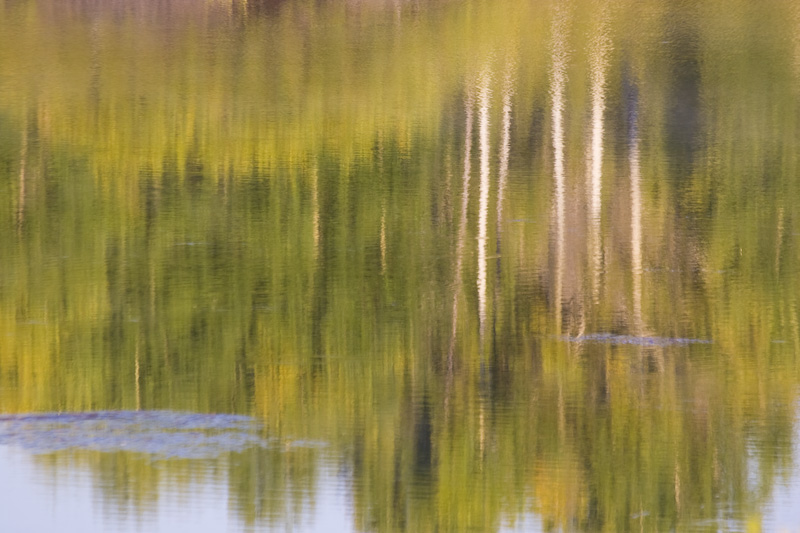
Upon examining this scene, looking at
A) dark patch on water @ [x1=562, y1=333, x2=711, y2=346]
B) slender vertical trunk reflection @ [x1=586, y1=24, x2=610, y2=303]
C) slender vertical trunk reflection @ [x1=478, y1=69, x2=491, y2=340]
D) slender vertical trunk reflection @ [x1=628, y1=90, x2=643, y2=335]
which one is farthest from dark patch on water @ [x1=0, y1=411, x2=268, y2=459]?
slender vertical trunk reflection @ [x1=586, y1=24, x2=610, y2=303]

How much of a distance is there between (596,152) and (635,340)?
9.53 meters

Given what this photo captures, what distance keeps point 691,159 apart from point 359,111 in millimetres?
6440

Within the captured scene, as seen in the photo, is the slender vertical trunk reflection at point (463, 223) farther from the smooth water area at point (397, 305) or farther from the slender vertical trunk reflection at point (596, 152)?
the slender vertical trunk reflection at point (596, 152)

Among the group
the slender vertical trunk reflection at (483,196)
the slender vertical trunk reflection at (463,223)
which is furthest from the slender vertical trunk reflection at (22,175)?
the slender vertical trunk reflection at (483,196)

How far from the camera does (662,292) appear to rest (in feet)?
41.4

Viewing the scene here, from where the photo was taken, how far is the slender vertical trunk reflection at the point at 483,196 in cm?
1228

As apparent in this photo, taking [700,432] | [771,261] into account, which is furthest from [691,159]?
[700,432]

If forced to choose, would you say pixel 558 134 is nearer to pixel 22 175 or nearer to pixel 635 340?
pixel 22 175

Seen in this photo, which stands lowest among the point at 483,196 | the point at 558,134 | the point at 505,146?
the point at 483,196

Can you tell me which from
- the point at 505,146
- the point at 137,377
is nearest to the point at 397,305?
the point at 137,377

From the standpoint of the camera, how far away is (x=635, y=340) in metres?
11.1

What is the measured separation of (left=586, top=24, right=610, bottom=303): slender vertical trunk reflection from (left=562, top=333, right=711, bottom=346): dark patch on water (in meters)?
1.16

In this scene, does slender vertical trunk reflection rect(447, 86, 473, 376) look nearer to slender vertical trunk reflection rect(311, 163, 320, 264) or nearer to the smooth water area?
the smooth water area

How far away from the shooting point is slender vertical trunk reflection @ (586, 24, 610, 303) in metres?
14.0
